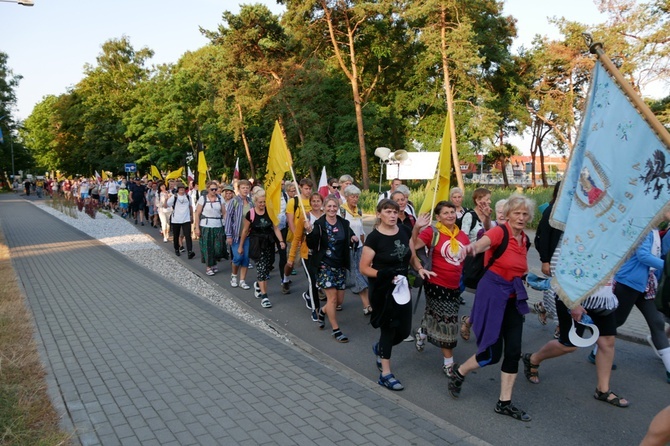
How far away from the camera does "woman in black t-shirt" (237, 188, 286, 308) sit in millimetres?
8266

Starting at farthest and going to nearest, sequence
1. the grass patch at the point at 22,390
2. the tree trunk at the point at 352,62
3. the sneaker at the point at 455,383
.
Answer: the tree trunk at the point at 352,62, the sneaker at the point at 455,383, the grass patch at the point at 22,390

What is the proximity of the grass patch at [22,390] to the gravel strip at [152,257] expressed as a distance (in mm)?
2574

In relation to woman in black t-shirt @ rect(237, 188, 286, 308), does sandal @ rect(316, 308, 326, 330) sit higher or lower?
lower

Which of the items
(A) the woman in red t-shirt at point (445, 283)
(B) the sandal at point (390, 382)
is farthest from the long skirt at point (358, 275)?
(B) the sandal at point (390, 382)

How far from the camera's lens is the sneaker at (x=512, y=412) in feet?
14.2

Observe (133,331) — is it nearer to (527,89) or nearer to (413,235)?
(413,235)

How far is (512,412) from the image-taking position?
437 cm

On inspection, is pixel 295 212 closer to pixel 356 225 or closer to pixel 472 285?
pixel 356 225

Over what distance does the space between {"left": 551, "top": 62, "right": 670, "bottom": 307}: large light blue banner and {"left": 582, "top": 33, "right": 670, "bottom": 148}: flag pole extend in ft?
0.14

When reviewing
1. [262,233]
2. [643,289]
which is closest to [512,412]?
[643,289]

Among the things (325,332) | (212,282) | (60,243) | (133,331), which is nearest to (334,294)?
(325,332)

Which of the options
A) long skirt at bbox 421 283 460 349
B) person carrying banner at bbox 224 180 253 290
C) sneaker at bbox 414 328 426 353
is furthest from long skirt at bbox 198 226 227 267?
long skirt at bbox 421 283 460 349

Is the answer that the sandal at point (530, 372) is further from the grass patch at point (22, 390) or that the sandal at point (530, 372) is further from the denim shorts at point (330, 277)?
the grass patch at point (22, 390)

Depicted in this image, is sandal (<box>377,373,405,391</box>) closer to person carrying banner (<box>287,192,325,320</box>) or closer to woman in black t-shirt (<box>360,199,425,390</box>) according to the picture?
woman in black t-shirt (<box>360,199,425,390</box>)
